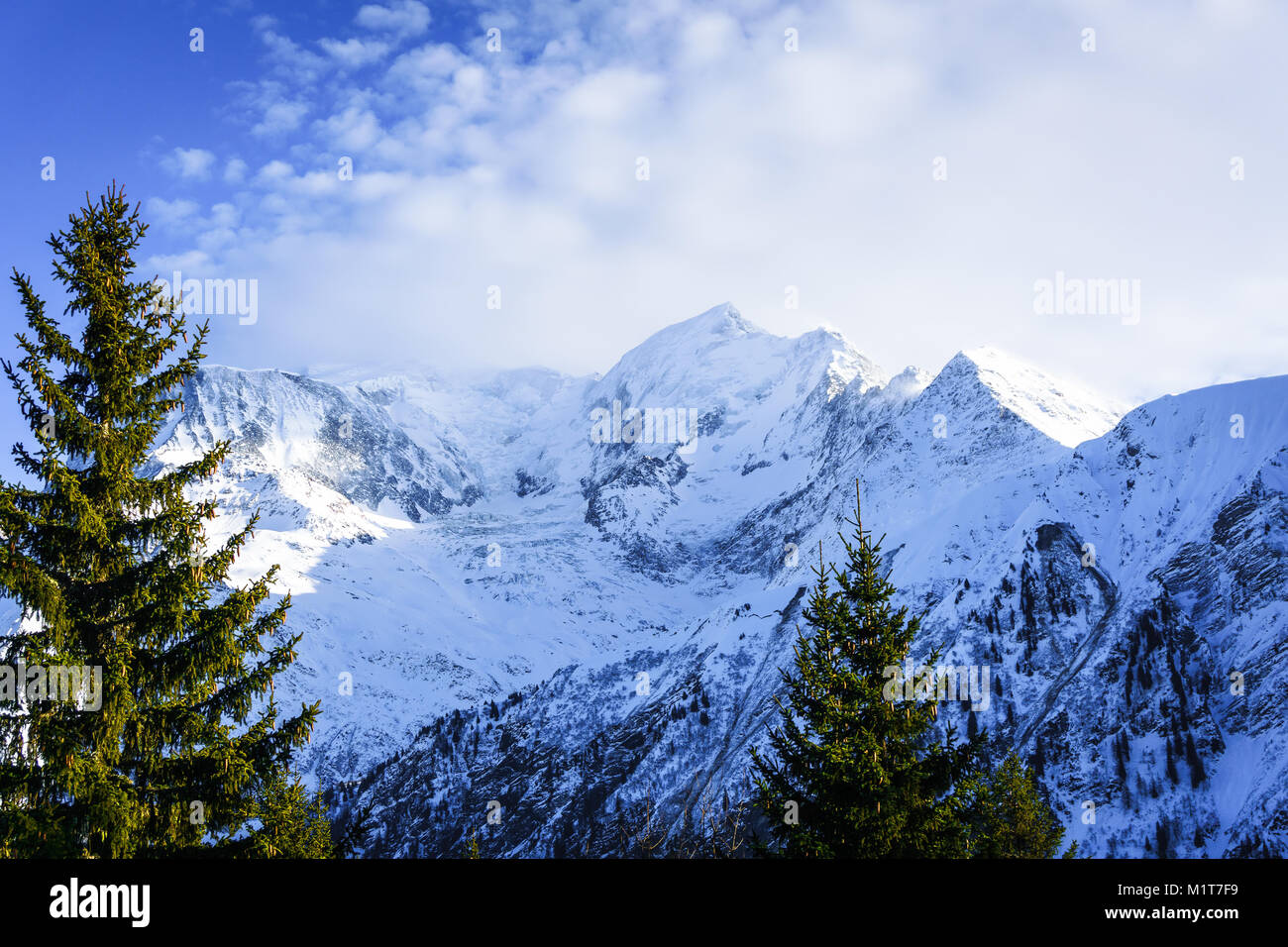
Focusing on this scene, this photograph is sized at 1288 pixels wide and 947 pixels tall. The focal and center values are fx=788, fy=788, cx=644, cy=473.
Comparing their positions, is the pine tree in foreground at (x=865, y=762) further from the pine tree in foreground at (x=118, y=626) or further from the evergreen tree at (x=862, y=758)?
the pine tree in foreground at (x=118, y=626)

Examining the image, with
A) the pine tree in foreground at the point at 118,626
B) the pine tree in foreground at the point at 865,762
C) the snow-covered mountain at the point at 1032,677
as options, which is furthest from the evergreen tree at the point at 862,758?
the snow-covered mountain at the point at 1032,677

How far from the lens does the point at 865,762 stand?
48.1 ft

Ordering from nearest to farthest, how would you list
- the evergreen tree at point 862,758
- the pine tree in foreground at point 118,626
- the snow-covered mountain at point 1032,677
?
the pine tree in foreground at point 118,626, the evergreen tree at point 862,758, the snow-covered mountain at point 1032,677

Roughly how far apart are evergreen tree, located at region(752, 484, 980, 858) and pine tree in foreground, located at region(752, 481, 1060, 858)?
2 cm

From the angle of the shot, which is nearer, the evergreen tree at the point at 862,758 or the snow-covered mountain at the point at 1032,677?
the evergreen tree at the point at 862,758

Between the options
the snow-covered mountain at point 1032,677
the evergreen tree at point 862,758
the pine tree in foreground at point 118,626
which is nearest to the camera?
the pine tree in foreground at point 118,626

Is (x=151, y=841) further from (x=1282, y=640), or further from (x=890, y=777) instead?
(x=1282, y=640)

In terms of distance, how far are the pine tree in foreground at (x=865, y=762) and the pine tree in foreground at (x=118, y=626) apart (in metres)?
9.42

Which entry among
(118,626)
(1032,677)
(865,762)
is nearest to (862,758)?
(865,762)

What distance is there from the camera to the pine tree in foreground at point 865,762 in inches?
587

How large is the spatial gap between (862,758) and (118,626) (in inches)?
502

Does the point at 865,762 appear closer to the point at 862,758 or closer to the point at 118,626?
the point at 862,758
